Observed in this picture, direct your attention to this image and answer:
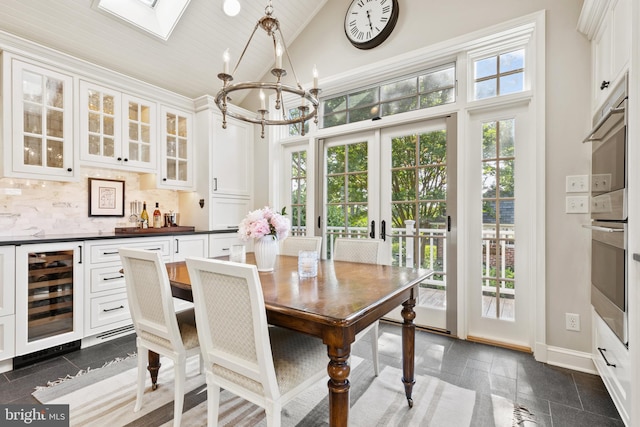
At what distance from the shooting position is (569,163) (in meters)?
2.26

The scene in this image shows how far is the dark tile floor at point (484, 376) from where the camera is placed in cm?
173

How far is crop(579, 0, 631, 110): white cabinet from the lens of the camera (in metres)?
1.55

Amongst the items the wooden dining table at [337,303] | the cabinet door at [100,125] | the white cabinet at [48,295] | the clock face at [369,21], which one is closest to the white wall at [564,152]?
the clock face at [369,21]

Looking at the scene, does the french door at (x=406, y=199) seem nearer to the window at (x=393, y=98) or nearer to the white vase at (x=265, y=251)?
the window at (x=393, y=98)

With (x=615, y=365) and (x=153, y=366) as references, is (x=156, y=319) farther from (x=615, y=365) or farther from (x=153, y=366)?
(x=615, y=365)

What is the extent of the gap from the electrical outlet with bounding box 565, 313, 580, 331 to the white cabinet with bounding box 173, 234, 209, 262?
339 cm

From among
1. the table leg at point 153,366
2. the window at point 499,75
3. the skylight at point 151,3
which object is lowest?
the table leg at point 153,366

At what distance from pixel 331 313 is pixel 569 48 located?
261 centimetres

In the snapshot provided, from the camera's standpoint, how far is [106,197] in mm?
3314

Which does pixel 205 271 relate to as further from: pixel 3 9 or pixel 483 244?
pixel 3 9

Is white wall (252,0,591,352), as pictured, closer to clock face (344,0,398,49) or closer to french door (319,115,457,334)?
french door (319,115,457,334)

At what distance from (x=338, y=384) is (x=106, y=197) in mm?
3266

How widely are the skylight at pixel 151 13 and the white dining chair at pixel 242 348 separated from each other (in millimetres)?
2858

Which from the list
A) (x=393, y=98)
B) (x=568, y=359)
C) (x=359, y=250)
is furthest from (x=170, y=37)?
(x=568, y=359)
